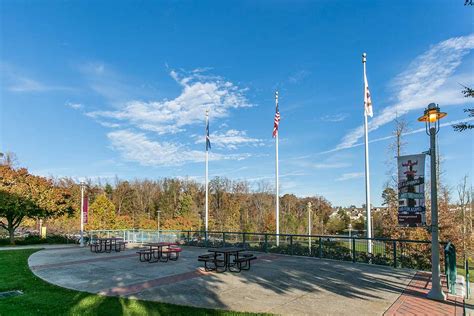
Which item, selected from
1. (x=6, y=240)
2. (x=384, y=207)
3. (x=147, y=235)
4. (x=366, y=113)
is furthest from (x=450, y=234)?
(x=6, y=240)

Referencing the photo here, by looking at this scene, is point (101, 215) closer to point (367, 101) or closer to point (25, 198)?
point (25, 198)

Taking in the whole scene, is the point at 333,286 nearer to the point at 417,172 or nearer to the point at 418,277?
the point at 418,277

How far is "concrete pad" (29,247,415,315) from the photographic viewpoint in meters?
6.66

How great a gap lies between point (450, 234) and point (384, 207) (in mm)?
4767

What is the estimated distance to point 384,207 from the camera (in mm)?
20766

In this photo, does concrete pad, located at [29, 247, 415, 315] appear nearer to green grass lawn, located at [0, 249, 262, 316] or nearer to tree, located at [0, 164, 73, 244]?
green grass lawn, located at [0, 249, 262, 316]

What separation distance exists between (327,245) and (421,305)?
691 centimetres

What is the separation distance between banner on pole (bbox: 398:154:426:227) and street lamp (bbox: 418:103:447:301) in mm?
488

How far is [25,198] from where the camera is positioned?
22.3 meters

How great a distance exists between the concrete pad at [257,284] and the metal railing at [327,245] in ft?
2.52

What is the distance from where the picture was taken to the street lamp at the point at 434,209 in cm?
686

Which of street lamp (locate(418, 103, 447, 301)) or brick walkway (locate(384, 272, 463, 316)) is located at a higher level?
street lamp (locate(418, 103, 447, 301))

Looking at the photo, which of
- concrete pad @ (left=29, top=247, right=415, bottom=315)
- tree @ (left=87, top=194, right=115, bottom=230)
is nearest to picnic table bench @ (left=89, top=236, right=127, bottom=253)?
concrete pad @ (left=29, top=247, right=415, bottom=315)

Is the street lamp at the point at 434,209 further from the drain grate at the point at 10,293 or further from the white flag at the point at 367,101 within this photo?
the drain grate at the point at 10,293
